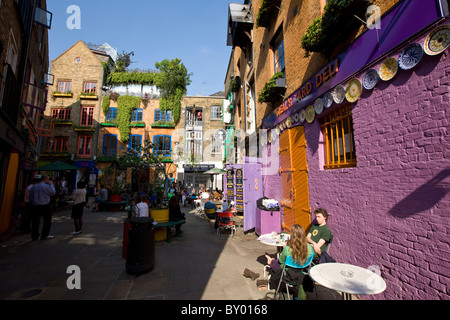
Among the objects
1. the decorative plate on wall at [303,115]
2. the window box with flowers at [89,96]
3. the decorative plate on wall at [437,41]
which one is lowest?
the decorative plate on wall at [437,41]

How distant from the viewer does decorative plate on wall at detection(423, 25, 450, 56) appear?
255 cm

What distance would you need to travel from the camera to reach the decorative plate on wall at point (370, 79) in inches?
140

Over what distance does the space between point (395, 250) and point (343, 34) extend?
4055mm

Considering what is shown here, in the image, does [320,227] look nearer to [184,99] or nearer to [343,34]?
[343,34]

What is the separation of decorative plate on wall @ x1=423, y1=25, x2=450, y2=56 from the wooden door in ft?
11.1

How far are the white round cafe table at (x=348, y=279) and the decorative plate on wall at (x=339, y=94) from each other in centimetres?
320

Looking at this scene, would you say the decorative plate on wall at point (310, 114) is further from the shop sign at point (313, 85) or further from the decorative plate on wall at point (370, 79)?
the decorative plate on wall at point (370, 79)

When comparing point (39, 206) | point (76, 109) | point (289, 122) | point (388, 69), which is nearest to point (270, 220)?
point (289, 122)

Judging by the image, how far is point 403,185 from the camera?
3.04 m

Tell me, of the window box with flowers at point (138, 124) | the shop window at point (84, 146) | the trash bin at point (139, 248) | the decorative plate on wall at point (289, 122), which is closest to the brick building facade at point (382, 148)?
the decorative plate on wall at point (289, 122)

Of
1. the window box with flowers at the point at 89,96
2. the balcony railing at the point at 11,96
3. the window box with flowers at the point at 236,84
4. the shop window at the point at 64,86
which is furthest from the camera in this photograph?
the shop window at the point at 64,86

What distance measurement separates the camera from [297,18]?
646 centimetres

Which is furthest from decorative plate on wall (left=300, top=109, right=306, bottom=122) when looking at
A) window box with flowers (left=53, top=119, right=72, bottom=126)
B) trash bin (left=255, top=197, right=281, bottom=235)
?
window box with flowers (left=53, top=119, right=72, bottom=126)

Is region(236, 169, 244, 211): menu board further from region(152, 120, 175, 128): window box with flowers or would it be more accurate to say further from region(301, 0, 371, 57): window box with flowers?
region(152, 120, 175, 128): window box with flowers
